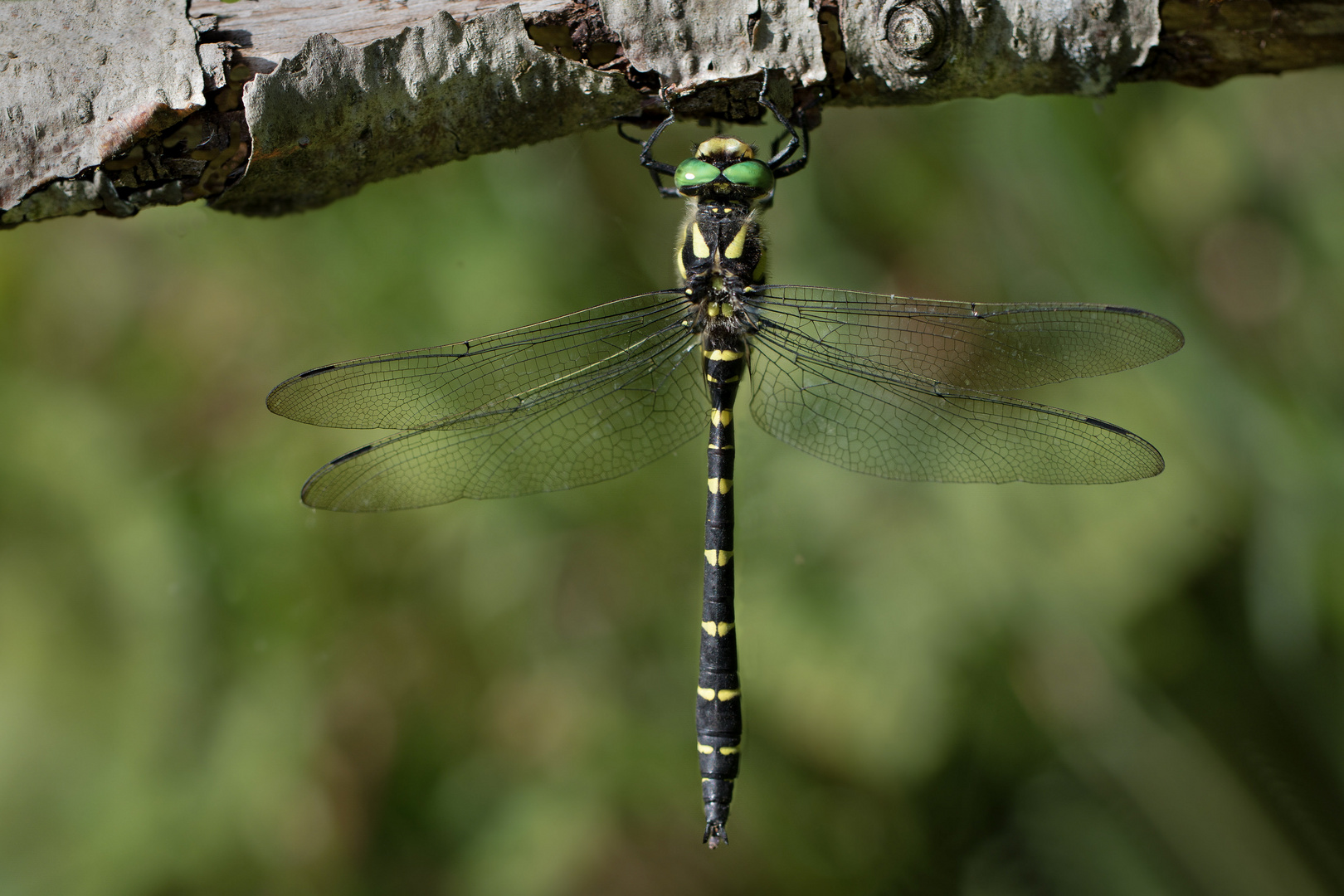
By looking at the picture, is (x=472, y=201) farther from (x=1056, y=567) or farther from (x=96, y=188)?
(x=1056, y=567)

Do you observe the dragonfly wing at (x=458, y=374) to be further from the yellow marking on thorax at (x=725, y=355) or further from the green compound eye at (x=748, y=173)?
the green compound eye at (x=748, y=173)

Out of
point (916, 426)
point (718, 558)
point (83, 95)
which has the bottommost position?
point (718, 558)

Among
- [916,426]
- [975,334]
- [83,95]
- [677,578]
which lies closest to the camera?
[83,95]

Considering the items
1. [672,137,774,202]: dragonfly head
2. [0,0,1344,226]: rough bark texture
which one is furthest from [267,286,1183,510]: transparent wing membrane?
[0,0,1344,226]: rough bark texture

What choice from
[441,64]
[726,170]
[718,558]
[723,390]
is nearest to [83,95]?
[441,64]

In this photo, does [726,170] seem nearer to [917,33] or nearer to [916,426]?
[917,33]

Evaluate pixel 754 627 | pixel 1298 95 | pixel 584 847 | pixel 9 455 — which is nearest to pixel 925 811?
pixel 754 627

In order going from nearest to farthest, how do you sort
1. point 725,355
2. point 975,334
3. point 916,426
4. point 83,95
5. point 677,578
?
point 83,95 < point 975,334 < point 916,426 < point 725,355 < point 677,578

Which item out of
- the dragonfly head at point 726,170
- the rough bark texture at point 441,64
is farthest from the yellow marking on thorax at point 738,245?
the rough bark texture at point 441,64
